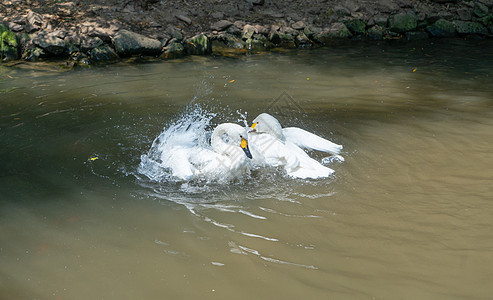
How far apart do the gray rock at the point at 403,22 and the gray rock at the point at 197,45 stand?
5702 mm

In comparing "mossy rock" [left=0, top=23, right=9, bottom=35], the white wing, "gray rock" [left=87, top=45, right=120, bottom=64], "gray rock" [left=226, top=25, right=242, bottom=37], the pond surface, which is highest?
"mossy rock" [left=0, top=23, right=9, bottom=35]

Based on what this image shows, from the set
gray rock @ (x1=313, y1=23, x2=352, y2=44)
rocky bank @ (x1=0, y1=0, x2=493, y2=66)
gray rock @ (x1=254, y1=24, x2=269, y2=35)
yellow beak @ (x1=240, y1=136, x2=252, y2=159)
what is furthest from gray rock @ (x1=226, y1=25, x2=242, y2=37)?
yellow beak @ (x1=240, y1=136, x2=252, y2=159)

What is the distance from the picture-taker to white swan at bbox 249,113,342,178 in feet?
15.2

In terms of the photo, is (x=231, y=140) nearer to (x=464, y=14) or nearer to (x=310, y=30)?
(x=310, y=30)

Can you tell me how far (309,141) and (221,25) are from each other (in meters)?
7.84

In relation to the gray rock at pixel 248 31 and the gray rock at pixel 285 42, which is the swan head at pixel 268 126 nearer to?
the gray rock at pixel 248 31

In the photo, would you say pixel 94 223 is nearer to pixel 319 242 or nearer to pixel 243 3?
pixel 319 242

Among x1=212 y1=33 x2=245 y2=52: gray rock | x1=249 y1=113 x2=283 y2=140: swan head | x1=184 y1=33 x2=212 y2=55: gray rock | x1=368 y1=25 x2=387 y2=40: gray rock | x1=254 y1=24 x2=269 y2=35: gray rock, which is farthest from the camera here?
x1=368 y1=25 x2=387 y2=40: gray rock

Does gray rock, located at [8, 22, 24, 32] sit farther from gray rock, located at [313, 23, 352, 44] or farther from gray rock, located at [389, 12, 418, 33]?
gray rock, located at [389, 12, 418, 33]

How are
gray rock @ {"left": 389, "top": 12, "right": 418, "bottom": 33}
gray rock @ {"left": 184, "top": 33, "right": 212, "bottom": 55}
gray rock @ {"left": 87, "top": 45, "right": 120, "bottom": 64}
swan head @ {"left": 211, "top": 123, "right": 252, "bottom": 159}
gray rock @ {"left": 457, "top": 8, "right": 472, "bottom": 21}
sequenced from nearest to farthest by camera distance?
swan head @ {"left": 211, "top": 123, "right": 252, "bottom": 159}, gray rock @ {"left": 87, "top": 45, "right": 120, "bottom": 64}, gray rock @ {"left": 184, "top": 33, "right": 212, "bottom": 55}, gray rock @ {"left": 389, "top": 12, "right": 418, "bottom": 33}, gray rock @ {"left": 457, "top": 8, "right": 472, "bottom": 21}

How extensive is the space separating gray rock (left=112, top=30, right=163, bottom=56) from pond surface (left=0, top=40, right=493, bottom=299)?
3.10 metres

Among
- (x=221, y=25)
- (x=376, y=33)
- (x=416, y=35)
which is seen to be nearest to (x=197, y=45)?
(x=221, y=25)

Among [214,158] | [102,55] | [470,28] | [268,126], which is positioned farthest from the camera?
[470,28]

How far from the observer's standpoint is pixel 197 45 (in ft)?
36.5
